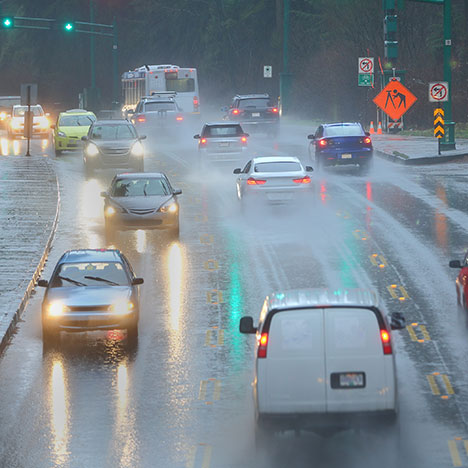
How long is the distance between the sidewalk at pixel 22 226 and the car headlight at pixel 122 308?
6.01ft

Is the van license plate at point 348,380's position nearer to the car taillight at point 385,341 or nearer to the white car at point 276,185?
the car taillight at point 385,341

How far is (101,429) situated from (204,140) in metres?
30.5

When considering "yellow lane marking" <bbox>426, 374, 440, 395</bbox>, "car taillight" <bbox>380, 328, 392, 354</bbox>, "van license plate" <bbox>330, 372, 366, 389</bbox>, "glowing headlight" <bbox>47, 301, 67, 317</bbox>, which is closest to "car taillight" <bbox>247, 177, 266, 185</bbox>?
"glowing headlight" <bbox>47, 301, 67, 317</bbox>

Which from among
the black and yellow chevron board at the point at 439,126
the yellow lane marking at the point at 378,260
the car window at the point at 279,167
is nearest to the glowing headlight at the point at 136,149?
the black and yellow chevron board at the point at 439,126

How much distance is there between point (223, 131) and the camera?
44500 millimetres

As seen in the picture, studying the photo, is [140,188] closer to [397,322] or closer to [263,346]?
[397,322]

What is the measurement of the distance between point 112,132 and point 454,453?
32526 millimetres

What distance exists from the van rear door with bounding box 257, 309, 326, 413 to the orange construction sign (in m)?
40.1

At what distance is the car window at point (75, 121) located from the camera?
52406 millimetres

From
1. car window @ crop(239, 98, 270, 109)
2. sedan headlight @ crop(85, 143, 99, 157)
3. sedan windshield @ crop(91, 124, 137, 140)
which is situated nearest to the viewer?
sedan headlight @ crop(85, 143, 99, 157)

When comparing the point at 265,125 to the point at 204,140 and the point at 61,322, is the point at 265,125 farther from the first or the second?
the point at 61,322

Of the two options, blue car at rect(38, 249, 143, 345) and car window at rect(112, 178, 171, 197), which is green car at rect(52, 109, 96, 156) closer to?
car window at rect(112, 178, 171, 197)

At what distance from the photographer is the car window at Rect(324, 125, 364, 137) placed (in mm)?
42406

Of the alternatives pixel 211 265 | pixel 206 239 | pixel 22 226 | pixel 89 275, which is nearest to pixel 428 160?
pixel 206 239
